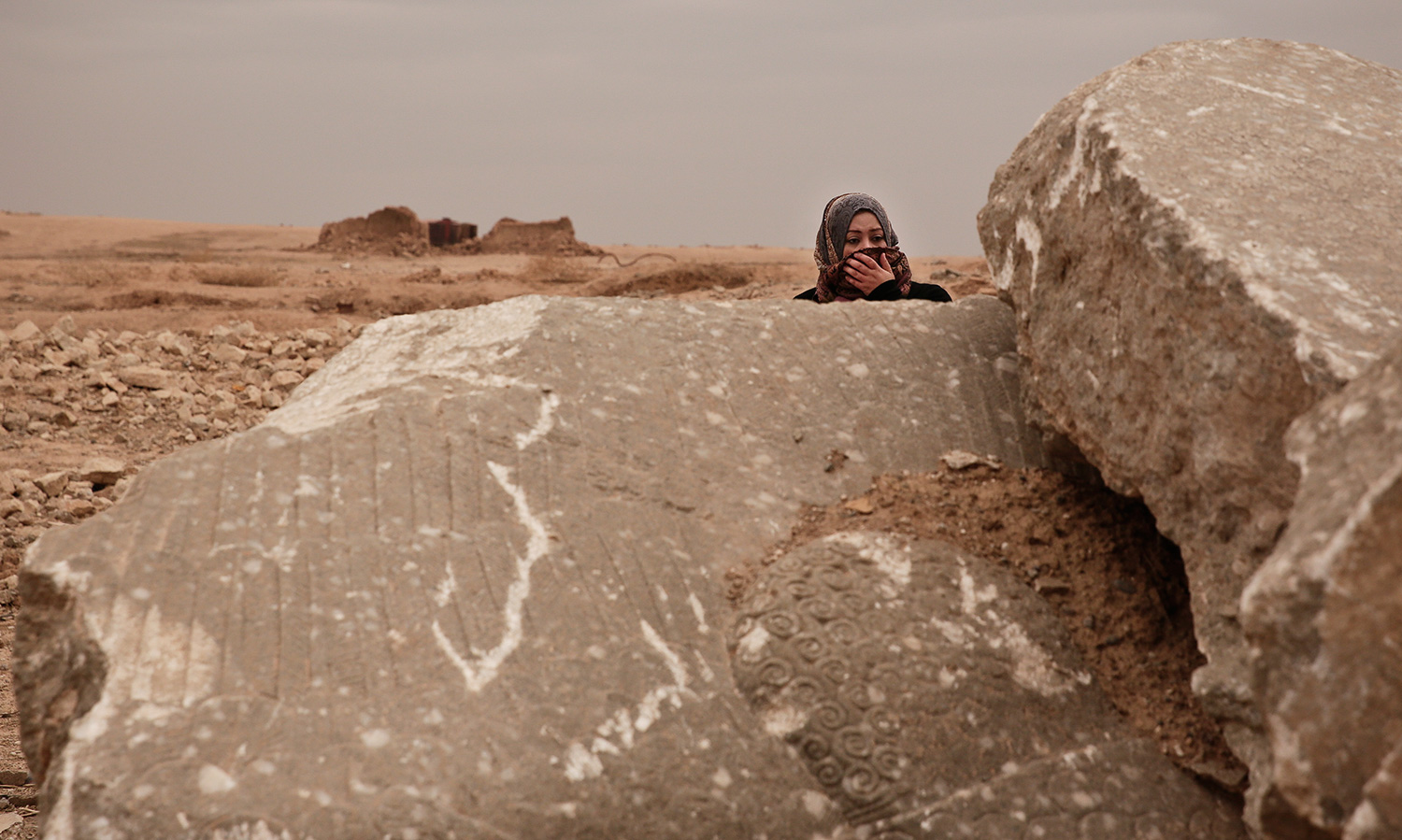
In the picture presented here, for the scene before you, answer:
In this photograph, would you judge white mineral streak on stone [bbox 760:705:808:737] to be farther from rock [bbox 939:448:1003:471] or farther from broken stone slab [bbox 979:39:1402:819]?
rock [bbox 939:448:1003:471]

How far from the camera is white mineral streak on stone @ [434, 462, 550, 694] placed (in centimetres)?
178

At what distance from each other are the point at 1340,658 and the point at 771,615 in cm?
96

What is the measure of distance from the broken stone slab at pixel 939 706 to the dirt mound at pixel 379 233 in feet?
37.7

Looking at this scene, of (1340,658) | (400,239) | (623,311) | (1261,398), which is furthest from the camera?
(400,239)

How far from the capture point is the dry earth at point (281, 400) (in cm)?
203

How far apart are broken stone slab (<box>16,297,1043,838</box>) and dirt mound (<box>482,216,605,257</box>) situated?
1125 cm

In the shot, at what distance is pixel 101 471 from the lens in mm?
4133

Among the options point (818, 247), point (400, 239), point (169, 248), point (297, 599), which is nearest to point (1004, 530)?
point (297, 599)

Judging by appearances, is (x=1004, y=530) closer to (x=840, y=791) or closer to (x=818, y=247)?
(x=840, y=791)

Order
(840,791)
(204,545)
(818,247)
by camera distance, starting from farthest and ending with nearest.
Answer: (818,247) < (204,545) < (840,791)

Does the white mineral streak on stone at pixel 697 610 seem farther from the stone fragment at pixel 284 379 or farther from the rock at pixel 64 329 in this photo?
the rock at pixel 64 329

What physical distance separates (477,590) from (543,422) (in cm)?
43

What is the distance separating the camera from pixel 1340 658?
43.8 inches

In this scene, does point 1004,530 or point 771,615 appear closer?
point 771,615
